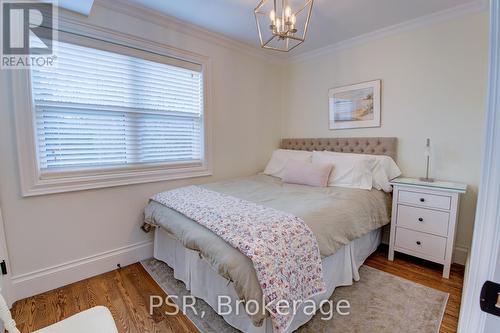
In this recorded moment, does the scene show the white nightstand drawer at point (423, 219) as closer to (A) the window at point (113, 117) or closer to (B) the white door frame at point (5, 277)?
(A) the window at point (113, 117)

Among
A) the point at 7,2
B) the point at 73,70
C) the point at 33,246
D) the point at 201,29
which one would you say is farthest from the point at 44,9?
the point at 33,246

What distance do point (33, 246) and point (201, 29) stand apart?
260 cm

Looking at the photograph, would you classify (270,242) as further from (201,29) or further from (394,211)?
(201,29)

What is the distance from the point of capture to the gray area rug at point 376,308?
156cm

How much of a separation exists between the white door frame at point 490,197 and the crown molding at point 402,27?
2546mm

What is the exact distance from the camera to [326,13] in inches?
91.6

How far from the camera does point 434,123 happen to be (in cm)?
245

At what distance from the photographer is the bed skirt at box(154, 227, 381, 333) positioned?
1.49 m

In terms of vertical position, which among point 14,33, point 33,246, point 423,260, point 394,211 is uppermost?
point 14,33

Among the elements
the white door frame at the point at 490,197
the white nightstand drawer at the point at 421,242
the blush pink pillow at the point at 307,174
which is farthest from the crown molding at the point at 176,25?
the white nightstand drawer at the point at 421,242

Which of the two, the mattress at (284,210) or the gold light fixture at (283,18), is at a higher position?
the gold light fixture at (283,18)

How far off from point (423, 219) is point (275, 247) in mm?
1763

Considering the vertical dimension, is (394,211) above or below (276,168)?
below

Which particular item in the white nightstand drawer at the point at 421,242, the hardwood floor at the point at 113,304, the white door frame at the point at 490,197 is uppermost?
the white door frame at the point at 490,197
